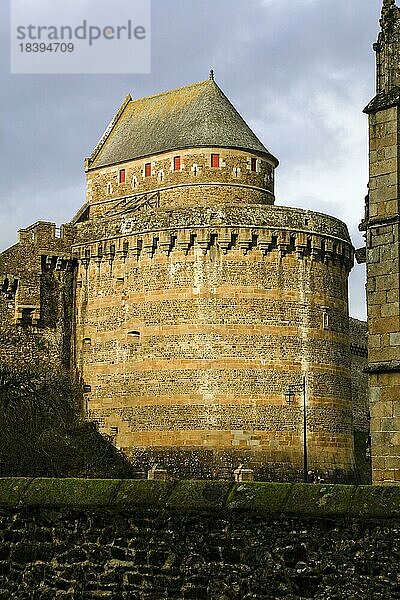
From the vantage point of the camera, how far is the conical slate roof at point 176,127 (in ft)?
144

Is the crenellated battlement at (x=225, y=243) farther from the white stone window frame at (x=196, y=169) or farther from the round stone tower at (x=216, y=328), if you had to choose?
the white stone window frame at (x=196, y=169)

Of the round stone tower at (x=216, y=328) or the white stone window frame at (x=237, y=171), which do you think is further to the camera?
the white stone window frame at (x=237, y=171)

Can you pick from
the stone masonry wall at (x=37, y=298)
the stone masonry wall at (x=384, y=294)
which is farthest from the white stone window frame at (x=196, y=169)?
the stone masonry wall at (x=384, y=294)

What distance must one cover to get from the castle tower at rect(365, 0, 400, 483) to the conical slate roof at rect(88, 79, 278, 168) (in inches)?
948

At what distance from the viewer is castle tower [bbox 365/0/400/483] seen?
59.7 feet

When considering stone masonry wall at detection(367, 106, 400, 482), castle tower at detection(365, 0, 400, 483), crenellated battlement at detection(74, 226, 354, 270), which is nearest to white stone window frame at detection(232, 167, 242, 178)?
crenellated battlement at detection(74, 226, 354, 270)

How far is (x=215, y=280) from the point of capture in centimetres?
3938

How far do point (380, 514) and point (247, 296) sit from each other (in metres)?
31.5

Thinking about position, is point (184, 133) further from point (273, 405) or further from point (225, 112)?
point (273, 405)

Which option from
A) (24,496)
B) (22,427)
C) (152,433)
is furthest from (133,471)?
(24,496)

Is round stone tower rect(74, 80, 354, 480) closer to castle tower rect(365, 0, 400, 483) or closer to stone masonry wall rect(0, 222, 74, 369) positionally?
stone masonry wall rect(0, 222, 74, 369)

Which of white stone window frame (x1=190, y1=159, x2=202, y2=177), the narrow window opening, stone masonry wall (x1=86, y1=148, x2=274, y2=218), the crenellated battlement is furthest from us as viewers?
the narrow window opening

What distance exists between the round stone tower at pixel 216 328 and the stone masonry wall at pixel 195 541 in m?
28.7

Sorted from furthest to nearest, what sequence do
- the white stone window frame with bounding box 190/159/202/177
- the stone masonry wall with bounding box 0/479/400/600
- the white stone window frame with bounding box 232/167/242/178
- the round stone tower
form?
the white stone window frame with bounding box 232/167/242/178 → the white stone window frame with bounding box 190/159/202/177 → the round stone tower → the stone masonry wall with bounding box 0/479/400/600
